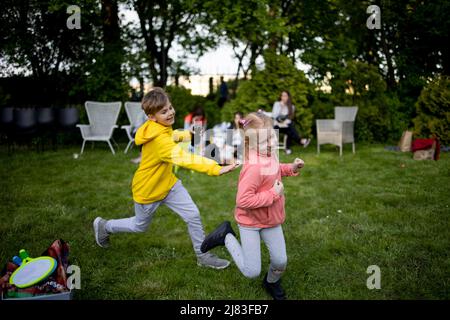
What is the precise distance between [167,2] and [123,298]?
11596 mm

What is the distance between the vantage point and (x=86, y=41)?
12.5 meters

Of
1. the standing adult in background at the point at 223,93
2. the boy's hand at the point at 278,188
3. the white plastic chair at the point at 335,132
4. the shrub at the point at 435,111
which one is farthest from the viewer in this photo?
the standing adult in background at the point at 223,93

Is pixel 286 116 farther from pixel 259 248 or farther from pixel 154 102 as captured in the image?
pixel 259 248

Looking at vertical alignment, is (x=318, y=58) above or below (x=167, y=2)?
below

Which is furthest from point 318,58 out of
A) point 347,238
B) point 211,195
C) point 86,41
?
point 347,238

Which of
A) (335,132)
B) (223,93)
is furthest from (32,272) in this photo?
(223,93)

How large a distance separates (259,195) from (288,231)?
1861mm

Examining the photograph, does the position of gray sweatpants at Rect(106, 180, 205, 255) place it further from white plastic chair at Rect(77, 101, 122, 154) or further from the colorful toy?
white plastic chair at Rect(77, 101, 122, 154)

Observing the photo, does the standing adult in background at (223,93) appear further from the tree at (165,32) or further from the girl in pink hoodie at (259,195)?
the girl in pink hoodie at (259,195)

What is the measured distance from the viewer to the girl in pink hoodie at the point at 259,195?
8.93 feet

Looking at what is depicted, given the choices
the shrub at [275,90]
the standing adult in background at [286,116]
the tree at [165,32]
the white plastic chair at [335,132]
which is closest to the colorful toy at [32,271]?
the white plastic chair at [335,132]

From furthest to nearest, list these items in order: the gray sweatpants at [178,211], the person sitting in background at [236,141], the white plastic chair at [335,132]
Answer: the white plastic chair at [335,132]
the person sitting in background at [236,141]
the gray sweatpants at [178,211]
